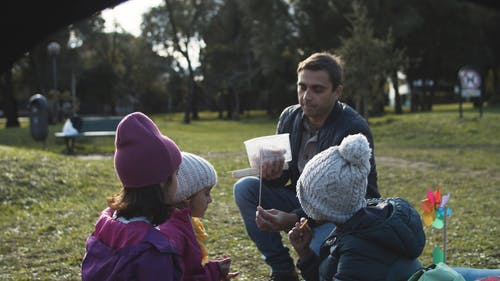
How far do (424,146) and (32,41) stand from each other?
13575mm

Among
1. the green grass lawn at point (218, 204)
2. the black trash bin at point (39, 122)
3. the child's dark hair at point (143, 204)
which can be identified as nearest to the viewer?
the child's dark hair at point (143, 204)

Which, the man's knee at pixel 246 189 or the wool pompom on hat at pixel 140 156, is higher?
the wool pompom on hat at pixel 140 156

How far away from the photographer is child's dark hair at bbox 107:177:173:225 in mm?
2096

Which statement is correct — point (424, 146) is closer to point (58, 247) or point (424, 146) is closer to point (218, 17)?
point (58, 247)

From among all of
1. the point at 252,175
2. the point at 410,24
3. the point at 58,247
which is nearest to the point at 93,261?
the point at 252,175

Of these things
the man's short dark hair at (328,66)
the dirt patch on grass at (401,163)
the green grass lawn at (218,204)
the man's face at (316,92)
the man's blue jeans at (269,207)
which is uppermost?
the man's short dark hair at (328,66)

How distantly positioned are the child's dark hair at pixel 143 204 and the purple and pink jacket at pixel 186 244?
6 cm

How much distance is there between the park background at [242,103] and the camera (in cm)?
489

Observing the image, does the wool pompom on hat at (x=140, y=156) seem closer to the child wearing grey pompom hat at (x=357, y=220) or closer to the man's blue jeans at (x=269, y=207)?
the child wearing grey pompom hat at (x=357, y=220)

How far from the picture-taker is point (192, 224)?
248cm

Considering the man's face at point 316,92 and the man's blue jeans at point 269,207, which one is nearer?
the man's face at point 316,92

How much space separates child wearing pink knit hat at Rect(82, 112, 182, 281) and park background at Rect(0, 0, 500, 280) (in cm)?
71

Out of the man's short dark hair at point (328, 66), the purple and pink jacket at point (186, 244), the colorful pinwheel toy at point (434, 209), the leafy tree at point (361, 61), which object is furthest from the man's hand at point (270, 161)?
the leafy tree at point (361, 61)

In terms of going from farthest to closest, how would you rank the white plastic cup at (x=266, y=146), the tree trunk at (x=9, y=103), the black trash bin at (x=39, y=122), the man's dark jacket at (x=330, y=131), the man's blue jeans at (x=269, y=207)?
the tree trunk at (x=9, y=103) < the black trash bin at (x=39, y=122) < the man's blue jeans at (x=269, y=207) < the white plastic cup at (x=266, y=146) < the man's dark jacket at (x=330, y=131)
